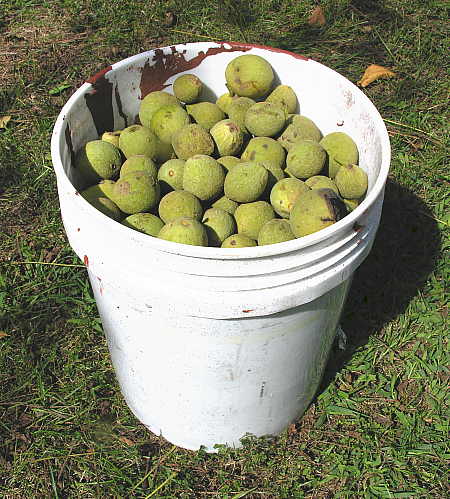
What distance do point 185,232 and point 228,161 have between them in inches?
21.3

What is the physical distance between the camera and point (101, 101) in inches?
94.7

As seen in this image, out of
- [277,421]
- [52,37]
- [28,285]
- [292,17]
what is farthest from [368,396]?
[52,37]

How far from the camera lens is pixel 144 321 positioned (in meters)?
2.00

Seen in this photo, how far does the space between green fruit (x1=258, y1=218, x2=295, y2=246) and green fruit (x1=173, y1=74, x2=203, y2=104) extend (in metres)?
0.80

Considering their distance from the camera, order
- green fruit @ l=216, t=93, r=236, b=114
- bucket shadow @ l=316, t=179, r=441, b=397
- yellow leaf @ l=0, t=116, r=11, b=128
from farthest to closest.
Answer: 1. yellow leaf @ l=0, t=116, r=11, b=128
2. bucket shadow @ l=316, t=179, r=441, b=397
3. green fruit @ l=216, t=93, r=236, b=114

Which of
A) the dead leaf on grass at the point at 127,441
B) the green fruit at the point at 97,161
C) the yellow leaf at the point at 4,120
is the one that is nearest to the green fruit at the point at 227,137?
the green fruit at the point at 97,161

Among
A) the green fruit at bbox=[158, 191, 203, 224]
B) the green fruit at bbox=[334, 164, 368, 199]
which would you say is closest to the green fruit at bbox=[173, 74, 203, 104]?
the green fruit at bbox=[158, 191, 203, 224]

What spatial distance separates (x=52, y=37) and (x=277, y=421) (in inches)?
131

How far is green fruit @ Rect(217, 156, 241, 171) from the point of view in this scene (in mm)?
2301

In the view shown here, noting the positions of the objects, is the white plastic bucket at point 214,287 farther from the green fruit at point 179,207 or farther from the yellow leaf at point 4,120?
the yellow leaf at point 4,120

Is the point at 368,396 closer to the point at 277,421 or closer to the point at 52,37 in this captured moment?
the point at 277,421

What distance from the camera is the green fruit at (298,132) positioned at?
2.43 metres

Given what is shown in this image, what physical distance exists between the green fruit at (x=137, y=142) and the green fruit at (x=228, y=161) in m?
0.27

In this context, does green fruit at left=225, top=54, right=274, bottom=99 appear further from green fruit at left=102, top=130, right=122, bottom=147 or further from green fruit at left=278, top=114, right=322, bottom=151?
green fruit at left=102, top=130, right=122, bottom=147
